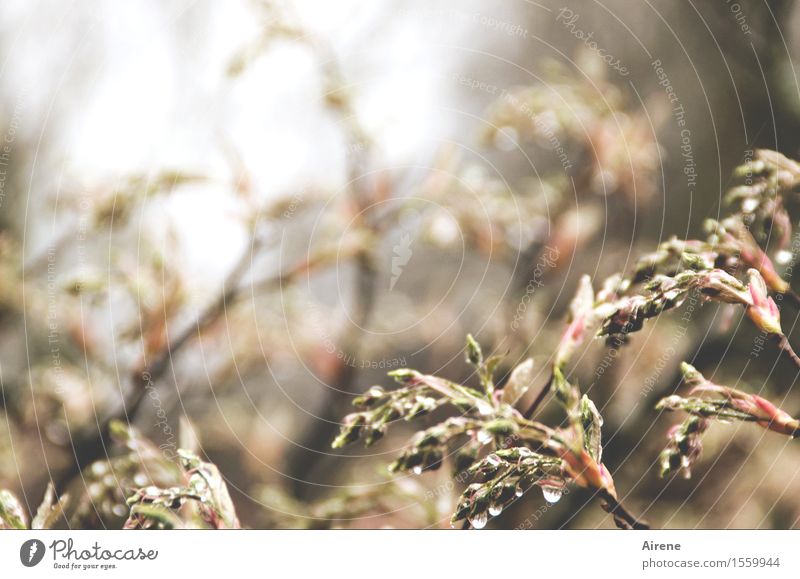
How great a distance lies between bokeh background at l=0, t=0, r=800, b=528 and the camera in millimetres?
429

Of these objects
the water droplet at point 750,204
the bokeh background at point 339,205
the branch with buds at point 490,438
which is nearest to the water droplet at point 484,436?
the branch with buds at point 490,438

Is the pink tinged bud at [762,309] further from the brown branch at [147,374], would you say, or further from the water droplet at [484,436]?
the brown branch at [147,374]

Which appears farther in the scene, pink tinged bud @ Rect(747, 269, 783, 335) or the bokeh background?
the bokeh background

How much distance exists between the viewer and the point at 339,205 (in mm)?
435

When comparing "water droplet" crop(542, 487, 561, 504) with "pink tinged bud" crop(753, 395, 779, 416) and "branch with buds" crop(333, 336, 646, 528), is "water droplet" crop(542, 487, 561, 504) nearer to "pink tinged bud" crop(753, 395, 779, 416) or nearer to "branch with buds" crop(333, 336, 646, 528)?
"branch with buds" crop(333, 336, 646, 528)

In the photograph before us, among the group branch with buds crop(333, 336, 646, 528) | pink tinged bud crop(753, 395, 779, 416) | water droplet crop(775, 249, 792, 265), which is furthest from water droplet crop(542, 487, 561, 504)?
water droplet crop(775, 249, 792, 265)

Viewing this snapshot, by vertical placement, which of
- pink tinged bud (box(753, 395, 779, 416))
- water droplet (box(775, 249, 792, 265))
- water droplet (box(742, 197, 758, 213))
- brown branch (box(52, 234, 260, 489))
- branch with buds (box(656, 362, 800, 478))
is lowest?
brown branch (box(52, 234, 260, 489))

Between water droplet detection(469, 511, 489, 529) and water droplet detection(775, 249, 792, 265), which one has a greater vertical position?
water droplet detection(775, 249, 792, 265)

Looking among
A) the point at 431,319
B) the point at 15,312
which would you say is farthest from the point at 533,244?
the point at 15,312

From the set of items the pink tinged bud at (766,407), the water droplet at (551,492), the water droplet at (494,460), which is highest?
the pink tinged bud at (766,407)

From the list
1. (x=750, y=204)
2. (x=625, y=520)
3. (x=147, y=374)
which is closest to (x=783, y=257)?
(x=750, y=204)

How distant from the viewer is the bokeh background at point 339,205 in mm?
429

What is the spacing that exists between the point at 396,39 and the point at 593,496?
1.12ft

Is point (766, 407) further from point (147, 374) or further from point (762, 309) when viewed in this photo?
point (147, 374)
